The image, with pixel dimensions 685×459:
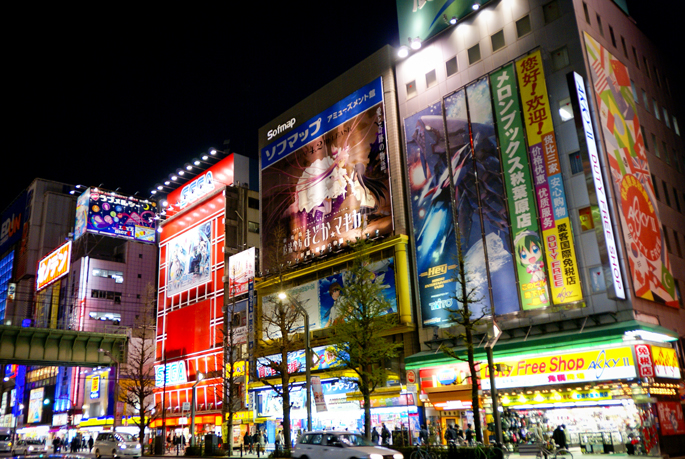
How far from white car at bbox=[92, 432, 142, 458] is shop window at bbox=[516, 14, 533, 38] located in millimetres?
35751

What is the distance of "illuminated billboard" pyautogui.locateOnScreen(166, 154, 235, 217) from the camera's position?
2432 inches

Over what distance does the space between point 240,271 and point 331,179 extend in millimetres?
15030

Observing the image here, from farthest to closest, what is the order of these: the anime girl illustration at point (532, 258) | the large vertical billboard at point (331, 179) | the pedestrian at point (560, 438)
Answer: the large vertical billboard at point (331, 179) → the anime girl illustration at point (532, 258) → the pedestrian at point (560, 438)

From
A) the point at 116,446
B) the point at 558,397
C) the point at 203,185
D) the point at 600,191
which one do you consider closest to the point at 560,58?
the point at 600,191

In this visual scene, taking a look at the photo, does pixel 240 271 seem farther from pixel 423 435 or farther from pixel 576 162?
A: pixel 576 162

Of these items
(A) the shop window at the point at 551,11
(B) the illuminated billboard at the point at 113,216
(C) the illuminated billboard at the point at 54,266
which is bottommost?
(A) the shop window at the point at 551,11

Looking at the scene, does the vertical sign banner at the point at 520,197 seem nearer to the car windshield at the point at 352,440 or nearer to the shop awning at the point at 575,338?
the shop awning at the point at 575,338

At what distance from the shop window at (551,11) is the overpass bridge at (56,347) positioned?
1778 inches

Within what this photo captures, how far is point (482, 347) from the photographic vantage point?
103 feet

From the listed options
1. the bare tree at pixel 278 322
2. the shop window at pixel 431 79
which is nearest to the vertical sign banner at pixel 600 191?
the shop window at pixel 431 79

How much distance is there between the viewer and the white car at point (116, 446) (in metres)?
36.0

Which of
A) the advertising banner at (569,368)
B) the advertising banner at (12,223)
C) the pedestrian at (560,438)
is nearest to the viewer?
the pedestrian at (560,438)

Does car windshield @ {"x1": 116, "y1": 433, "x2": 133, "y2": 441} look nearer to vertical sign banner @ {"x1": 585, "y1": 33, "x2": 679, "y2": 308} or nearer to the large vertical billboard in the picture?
the large vertical billboard

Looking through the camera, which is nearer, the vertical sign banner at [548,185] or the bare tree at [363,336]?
the vertical sign banner at [548,185]
